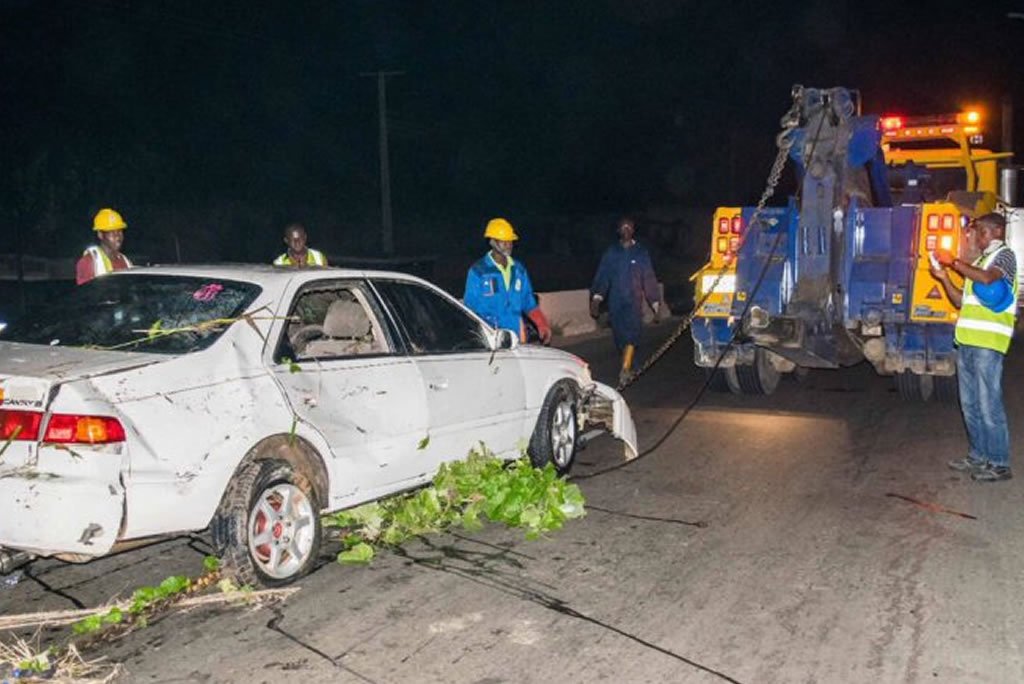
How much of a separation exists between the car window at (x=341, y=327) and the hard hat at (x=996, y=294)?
4329 mm

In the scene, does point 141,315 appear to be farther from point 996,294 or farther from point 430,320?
point 996,294

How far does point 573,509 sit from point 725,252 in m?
4.71

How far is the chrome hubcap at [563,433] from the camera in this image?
24.1 ft

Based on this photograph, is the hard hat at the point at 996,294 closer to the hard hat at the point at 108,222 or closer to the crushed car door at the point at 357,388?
the crushed car door at the point at 357,388

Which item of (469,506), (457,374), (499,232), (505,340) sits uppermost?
(499,232)

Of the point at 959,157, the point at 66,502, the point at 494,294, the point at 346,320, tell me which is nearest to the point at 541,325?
the point at 494,294

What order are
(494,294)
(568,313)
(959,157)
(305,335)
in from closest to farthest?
(305,335), (494,294), (959,157), (568,313)

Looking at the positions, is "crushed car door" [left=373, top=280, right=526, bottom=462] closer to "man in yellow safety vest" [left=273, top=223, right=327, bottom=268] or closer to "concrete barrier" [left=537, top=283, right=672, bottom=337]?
"man in yellow safety vest" [left=273, top=223, right=327, bottom=268]

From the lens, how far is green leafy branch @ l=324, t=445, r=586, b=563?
5930mm

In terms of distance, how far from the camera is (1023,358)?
13.7m

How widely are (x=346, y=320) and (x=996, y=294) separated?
15.1 ft

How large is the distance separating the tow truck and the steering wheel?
501 cm

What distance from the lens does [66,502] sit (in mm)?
4250

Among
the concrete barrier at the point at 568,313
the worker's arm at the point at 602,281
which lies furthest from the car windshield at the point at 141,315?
the concrete barrier at the point at 568,313
